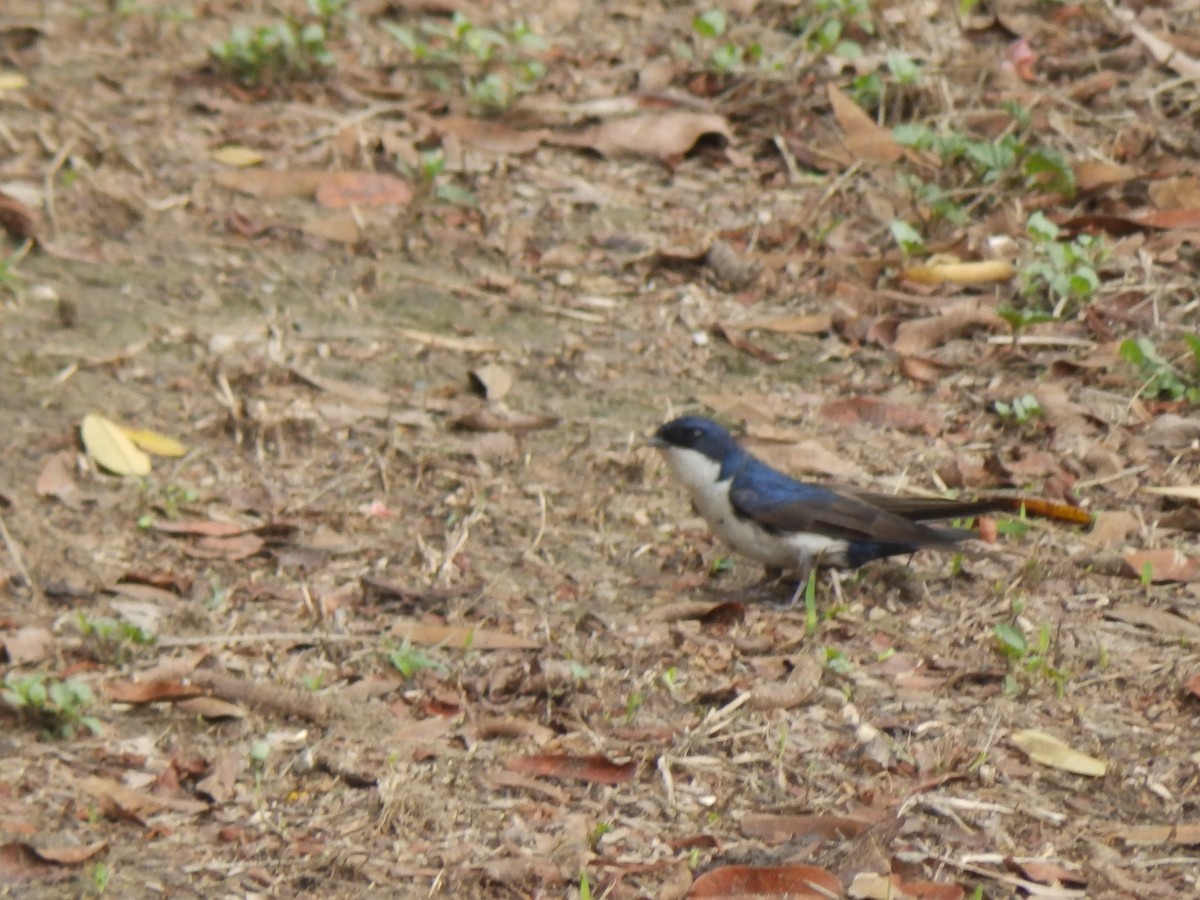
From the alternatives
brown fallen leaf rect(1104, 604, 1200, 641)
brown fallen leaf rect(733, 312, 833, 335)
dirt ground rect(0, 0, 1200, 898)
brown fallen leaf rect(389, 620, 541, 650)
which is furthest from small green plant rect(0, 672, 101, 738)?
brown fallen leaf rect(733, 312, 833, 335)

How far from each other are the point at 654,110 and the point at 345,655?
437 centimetres

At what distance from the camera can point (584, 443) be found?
6348 mm

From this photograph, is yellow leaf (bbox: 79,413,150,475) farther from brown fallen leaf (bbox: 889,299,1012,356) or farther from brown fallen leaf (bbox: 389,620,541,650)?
brown fallen leaf (bbox: 889,299,1012,356)

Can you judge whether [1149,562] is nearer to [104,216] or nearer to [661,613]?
[661,613]

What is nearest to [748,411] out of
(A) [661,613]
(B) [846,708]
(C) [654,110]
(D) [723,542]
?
(D) [723,542]

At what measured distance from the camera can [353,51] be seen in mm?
9203

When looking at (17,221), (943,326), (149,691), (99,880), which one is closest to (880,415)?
(943,326)

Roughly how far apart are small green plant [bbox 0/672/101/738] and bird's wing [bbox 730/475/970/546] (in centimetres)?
213

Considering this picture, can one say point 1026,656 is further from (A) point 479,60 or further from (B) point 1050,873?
(A) point 479,60

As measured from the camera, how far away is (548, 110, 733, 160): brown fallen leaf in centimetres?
840

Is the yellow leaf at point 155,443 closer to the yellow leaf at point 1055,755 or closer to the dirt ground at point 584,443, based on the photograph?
the dirt ground at point 584,443

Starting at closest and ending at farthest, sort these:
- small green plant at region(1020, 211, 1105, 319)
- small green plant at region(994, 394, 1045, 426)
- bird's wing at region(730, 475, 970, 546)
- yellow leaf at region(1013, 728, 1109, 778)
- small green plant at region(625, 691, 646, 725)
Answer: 1. yellow leaf at region(1013, 728, 1109, 778)
2. small green plant at region(625, 691, 646, 725)
3. bird's wing at region(730, 475, 970, 546)
4. small green plant at region(994, 394, 1045, 426)
5. small green plant at region(1020, 211, 1105, 319)

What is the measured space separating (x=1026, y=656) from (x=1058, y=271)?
2460mm

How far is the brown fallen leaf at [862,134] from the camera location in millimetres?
8031
